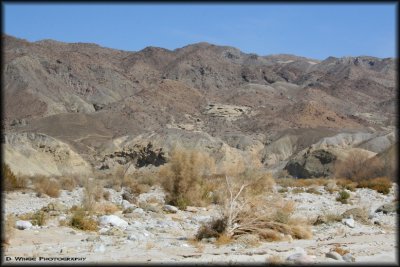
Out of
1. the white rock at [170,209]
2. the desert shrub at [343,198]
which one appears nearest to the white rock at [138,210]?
the white rock at [170,209]

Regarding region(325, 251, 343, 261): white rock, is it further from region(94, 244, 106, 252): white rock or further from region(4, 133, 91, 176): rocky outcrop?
region(4, 133, 91, 176): rocky outcrop

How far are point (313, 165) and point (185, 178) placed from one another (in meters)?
41.3

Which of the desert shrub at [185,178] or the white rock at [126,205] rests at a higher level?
the desert shrub at [185,178]

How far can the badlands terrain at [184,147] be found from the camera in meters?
11.6

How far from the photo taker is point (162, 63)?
16688 cm

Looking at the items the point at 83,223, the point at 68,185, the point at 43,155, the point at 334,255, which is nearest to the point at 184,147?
the point at 43,155

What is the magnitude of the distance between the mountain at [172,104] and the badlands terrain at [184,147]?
0.41 m

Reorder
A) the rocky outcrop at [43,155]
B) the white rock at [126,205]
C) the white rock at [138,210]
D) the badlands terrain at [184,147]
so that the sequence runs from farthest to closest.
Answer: the rocky outcrop at [43,155] → the white rock at [126,205] → the white rock at [138,210] → the badlands terrain at [184,147]

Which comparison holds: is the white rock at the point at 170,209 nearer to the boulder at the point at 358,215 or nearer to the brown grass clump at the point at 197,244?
the boulder at the point at 358,215

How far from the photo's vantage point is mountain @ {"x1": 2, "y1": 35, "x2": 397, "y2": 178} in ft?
260

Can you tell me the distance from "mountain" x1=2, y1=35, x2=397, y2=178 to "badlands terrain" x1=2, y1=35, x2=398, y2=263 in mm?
409

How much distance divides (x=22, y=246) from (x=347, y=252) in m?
6.34

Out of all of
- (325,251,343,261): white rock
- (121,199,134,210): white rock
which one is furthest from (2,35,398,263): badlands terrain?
(121,199,134,210): white rock

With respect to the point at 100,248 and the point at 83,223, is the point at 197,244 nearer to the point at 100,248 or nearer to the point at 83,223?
the point at 100,248
